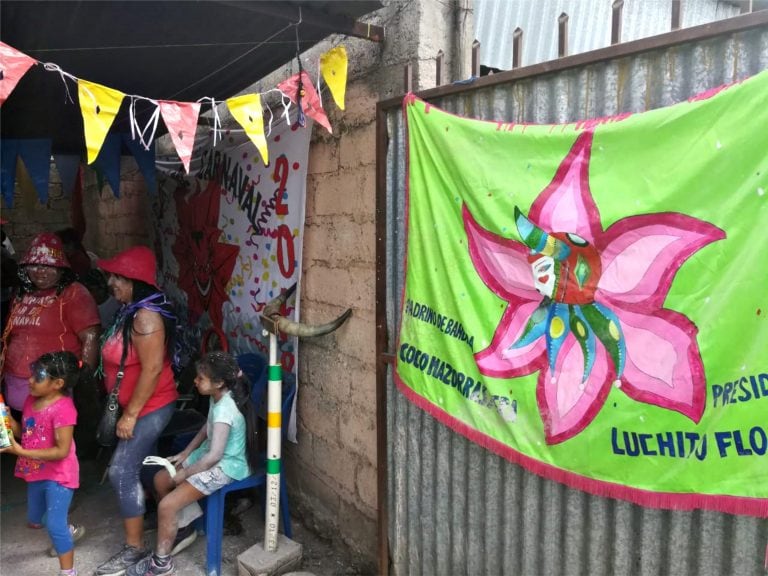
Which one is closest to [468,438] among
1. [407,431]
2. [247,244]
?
[407,431]

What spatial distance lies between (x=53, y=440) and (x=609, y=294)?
115 inches

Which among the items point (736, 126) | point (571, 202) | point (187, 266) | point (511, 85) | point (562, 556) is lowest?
point (562, 556)

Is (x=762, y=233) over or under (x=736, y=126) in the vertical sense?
under

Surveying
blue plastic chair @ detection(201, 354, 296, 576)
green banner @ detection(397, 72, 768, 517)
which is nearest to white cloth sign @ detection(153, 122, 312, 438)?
blue plastic chair @ detection(201, 354, 296, 576)

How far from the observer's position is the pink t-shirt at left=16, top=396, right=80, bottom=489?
3.11 metres

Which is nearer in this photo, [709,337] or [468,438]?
[709,337]

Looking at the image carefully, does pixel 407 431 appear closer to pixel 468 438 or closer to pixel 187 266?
pixel 468 438

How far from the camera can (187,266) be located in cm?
570

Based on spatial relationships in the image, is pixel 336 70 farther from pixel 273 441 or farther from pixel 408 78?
pixel 273 441

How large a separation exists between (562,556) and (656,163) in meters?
1.51

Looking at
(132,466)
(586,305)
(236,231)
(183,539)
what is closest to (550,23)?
(236,231)

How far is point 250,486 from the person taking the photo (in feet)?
11.3

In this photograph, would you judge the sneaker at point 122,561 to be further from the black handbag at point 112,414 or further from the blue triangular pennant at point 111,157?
the blue triangular pennant at point 111,157

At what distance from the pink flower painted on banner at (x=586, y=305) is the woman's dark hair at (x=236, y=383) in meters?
1.57
